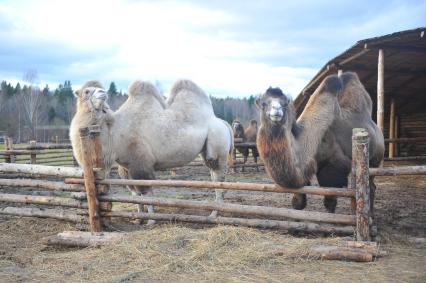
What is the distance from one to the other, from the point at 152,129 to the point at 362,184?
3.48 meters

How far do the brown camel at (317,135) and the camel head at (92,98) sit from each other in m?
2.39

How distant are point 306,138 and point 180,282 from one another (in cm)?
260

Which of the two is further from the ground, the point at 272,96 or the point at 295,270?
the point at 272,96

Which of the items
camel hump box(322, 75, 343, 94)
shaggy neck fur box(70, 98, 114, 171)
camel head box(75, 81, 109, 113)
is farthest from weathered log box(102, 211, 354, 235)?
camel hump box(322, 75, 343, 94)

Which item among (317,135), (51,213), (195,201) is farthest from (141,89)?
(317,135)

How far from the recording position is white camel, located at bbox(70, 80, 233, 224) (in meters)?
6.42

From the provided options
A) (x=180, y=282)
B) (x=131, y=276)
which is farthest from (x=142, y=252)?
(x=180, y=282)

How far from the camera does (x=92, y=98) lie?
20.6 ft

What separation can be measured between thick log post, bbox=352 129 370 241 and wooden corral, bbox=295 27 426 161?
6104 millimetres

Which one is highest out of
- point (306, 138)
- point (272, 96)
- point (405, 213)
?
point (272, 96)

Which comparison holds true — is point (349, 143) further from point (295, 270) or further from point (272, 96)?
point (295, 270)

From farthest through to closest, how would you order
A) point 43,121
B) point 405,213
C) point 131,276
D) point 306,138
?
point 43,121 < point 405,213 < point 306,138 < point 131,276

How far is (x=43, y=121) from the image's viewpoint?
49.2 meters

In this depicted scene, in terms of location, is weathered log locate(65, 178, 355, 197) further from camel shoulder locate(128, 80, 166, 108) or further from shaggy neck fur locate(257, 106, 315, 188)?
camel shoulder locate(128, 80, 166, 108)
